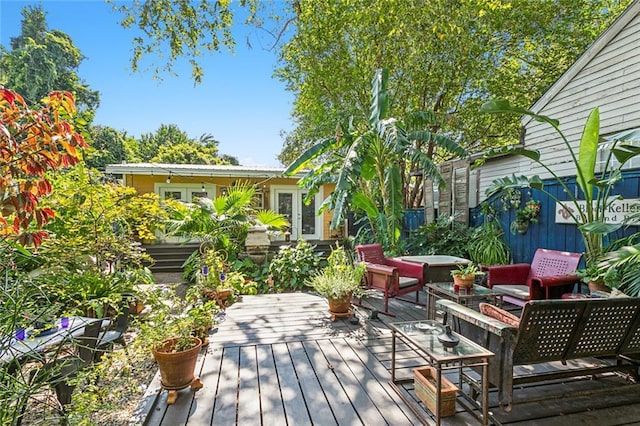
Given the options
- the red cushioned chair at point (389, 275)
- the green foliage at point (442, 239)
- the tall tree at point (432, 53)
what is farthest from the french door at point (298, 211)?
the red cushioned chair at point (389, 275)

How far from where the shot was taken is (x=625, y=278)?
326 cm

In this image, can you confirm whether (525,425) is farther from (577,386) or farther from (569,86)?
(569,86)

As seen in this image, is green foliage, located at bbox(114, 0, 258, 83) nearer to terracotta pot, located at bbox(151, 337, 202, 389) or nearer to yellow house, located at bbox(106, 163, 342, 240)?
terracotta pot, located at bbox(151, 337, 202, 389)

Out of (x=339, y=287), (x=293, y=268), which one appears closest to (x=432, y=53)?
(x=293, y=268)

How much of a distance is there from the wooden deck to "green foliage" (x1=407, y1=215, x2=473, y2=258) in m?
3.66

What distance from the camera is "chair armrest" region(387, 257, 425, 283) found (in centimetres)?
488

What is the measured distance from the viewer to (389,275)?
172 inches

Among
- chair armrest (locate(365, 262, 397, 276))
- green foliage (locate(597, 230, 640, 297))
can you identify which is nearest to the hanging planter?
green foliage (locate(597, 230, 640, 297))

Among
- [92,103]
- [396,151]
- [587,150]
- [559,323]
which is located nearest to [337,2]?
[396,151]

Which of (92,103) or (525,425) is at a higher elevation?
(92,103)

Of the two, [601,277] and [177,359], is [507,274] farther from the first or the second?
[177,359]

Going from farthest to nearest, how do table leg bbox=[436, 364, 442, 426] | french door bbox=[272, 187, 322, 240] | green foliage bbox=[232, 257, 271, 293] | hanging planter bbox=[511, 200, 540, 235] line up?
french door bbox=[272, 187, 322, 240]
green foliage bbox=[232, 257, 271, 293]
hanging planter bbox=[511, 200, 540, 235]
table leg bbox=[436, 364, 442, 426]

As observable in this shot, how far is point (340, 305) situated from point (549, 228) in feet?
12.4

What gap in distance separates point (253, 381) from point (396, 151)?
13.0 ft
